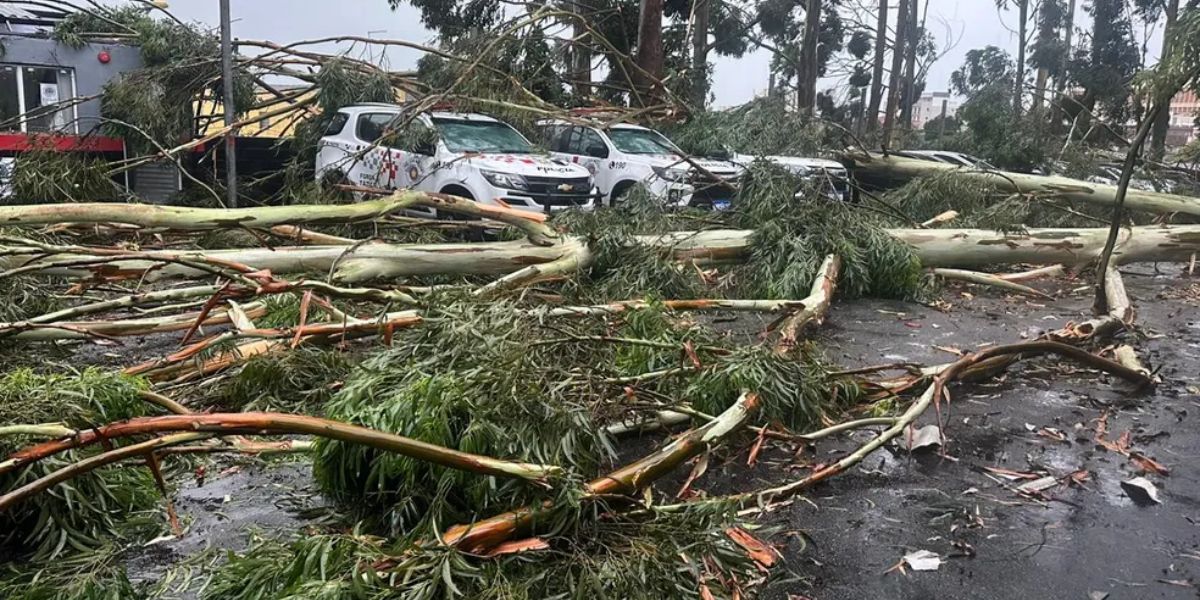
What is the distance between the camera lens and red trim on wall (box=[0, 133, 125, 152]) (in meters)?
8.99

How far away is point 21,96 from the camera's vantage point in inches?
408

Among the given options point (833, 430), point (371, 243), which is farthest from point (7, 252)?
point (833, 430)

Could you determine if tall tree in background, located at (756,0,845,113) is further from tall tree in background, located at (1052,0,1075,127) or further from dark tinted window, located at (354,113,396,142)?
dark tinted window, located at (354,113,396,142)

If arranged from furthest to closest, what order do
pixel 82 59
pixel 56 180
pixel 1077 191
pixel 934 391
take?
pixel 82 59, pixel 1077 191, pixel 56 180, pixel 934 391

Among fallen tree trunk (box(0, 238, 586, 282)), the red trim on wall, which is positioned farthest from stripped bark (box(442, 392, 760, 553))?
the red trim on wall

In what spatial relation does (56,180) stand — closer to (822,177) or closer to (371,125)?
(371,125)

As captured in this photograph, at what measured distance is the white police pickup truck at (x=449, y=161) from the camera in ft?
32.4

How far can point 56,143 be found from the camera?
9.03 meters

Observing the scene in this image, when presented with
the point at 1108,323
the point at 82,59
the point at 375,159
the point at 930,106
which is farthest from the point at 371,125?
the point at 930,106

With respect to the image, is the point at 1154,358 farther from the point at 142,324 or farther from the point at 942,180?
the point at 142,324

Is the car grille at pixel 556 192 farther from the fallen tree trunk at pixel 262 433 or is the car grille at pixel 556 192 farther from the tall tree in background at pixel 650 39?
the fallen tree trunk at pixel 262 433

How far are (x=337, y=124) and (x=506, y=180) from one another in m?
2.75

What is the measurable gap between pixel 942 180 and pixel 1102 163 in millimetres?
3338

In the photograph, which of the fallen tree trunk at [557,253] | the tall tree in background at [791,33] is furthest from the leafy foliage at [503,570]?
the tall tree in background at [791,33]
